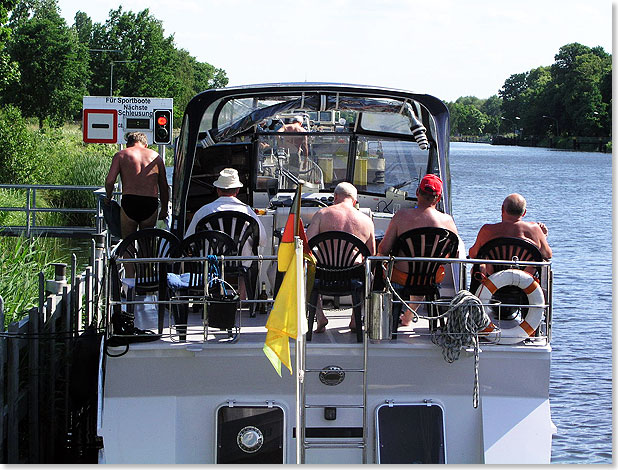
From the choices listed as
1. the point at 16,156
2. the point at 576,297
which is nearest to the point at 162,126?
the point at 576,297

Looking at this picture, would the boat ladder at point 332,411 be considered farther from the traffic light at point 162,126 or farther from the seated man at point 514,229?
the traffic light at point 162,126

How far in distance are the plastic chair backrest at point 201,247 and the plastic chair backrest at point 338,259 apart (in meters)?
0.68

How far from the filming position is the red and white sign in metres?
14.8

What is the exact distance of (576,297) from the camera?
1958cm

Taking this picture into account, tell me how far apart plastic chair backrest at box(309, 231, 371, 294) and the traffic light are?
7758mm

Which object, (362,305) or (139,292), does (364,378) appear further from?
(139,292)

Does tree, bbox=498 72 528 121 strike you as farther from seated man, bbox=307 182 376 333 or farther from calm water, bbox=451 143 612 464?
seated man, bbox=307 182 376 333

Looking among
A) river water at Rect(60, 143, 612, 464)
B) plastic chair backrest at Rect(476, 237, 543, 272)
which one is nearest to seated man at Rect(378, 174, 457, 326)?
plastic chair backrest at Rect(476, 237, 543, 272)

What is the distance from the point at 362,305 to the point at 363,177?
141 inches

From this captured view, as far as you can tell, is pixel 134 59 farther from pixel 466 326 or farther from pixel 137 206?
pixel 466 326

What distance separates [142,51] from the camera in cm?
6719

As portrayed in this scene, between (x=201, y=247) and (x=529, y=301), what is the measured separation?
2500 millimetres

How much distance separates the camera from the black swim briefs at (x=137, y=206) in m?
9.97

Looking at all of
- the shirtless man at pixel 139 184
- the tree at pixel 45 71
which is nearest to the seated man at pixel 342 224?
the shirtless man at pixel 139 184
